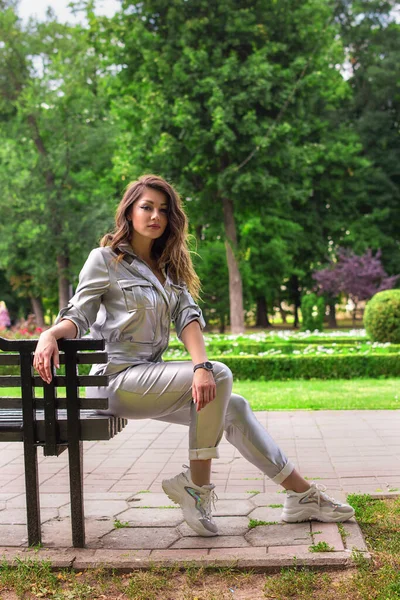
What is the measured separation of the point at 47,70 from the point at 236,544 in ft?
84.0

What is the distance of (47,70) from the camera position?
2647 cm

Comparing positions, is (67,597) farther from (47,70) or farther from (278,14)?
(47,70)

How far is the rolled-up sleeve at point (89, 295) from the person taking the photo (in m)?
3.47

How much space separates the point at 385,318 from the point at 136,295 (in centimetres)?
1260

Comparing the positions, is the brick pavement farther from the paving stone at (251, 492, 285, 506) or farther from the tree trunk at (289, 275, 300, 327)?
the tree trunk at (289, 275, 300, 327)

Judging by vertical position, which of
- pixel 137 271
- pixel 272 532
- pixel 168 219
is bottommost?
pixel 272 532

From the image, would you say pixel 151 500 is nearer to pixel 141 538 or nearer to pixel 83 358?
pixel 141 538

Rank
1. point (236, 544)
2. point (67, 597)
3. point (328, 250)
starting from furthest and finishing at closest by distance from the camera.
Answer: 1. point (328, 250)
2. point (236, 544)
3. point (67, 597)

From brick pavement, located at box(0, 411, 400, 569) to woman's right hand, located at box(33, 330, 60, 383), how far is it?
0.82 metres

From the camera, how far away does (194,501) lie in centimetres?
347

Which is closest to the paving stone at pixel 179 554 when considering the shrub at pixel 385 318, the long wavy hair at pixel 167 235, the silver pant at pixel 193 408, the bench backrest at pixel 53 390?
the silver pant at pixel 193 408

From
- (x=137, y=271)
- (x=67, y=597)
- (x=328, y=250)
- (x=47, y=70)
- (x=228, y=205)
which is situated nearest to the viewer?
(x=67, y=597)

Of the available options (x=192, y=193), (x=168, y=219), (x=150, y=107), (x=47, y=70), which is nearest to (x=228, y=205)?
(x=192, y=193)

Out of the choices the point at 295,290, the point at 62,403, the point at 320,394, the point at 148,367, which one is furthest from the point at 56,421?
the point at 295,290
